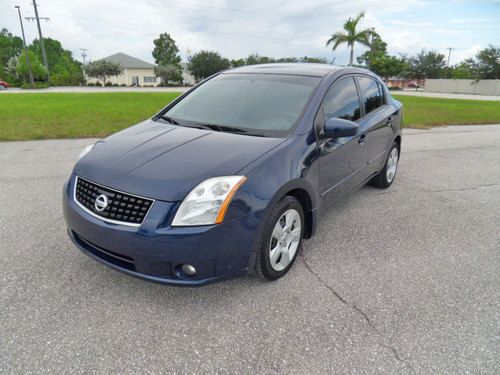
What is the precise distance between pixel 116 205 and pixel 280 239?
121 cm

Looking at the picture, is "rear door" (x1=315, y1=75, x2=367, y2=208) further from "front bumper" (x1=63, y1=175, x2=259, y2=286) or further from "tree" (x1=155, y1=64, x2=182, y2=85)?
"tree" (x1=155, y1=64, x2=182, y2=85)

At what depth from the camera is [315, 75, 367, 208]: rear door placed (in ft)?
10.00

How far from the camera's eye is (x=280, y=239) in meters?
2.63

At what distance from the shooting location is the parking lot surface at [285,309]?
197 centimetres

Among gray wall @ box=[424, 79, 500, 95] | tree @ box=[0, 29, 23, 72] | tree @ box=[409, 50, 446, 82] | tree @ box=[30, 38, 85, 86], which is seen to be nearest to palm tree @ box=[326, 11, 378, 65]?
gray wall @ box=[424, 79, 500, 95]

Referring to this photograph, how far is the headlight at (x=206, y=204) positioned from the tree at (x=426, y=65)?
77.8 meters

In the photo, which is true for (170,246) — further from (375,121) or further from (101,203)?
(375,121)

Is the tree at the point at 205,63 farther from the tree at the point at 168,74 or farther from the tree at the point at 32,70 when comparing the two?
the tree at the point at 32,70

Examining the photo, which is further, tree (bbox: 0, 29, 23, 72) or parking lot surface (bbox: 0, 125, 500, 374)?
tree (bbox: 0, 29, 23, 72)

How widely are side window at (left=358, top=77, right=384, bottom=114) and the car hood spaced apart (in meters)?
1.85

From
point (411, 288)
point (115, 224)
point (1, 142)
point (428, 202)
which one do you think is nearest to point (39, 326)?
point (115, 224)

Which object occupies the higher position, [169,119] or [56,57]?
[56,57]

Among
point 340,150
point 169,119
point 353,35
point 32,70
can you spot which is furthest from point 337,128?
point 32,70


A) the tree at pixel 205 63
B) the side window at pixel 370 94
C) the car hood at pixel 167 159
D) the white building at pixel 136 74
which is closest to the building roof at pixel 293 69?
the side window at pixel 370 94
